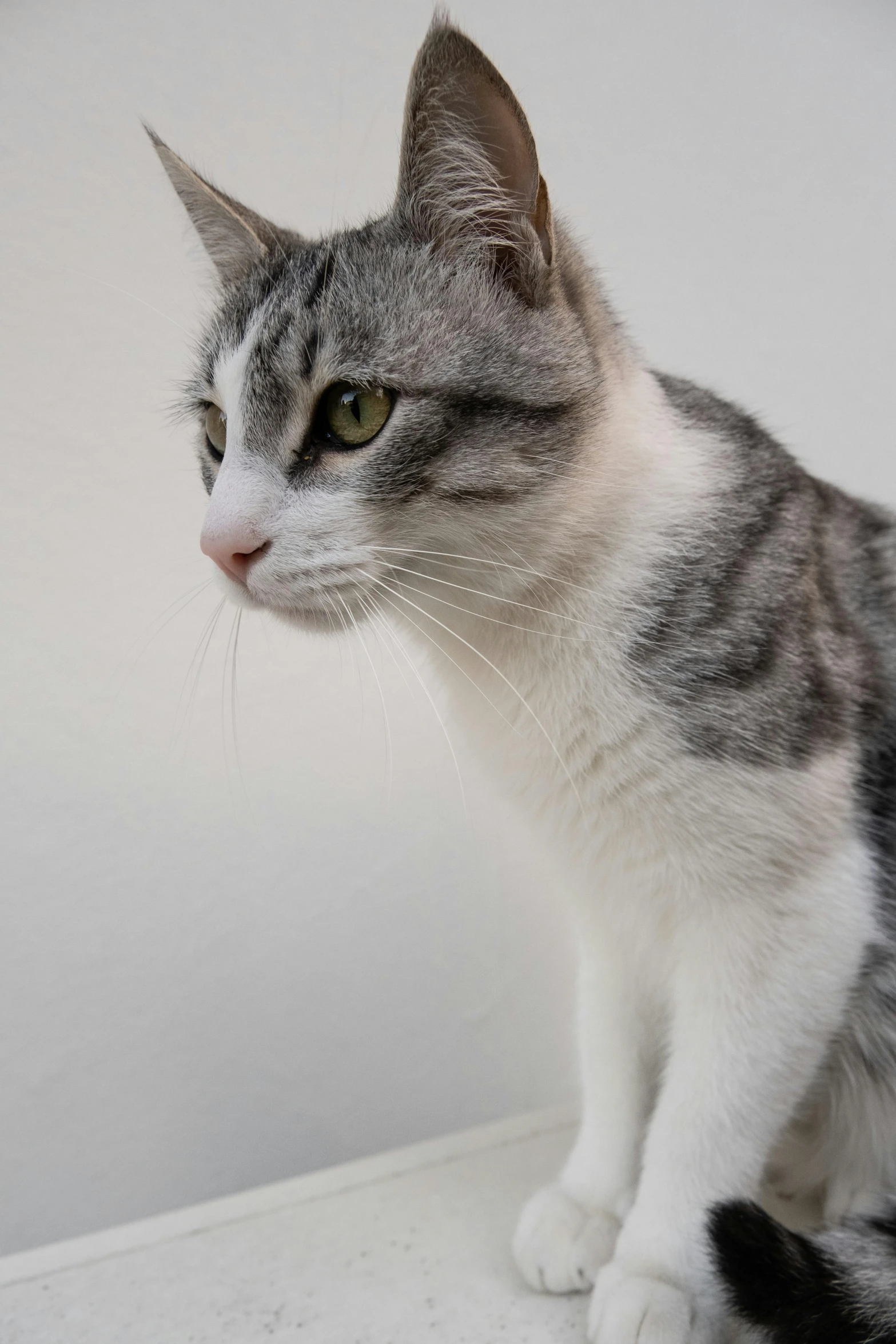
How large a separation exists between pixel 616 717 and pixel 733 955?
237 mm

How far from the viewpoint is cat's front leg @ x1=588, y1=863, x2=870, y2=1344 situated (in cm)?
90

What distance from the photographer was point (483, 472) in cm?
88

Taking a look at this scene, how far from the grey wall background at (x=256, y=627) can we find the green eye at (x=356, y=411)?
1.20 feet

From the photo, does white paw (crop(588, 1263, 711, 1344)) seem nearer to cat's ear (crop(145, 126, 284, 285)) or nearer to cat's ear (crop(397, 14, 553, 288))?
cat's ear (crop(397, 14, 553, 288))

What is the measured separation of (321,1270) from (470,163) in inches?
42.5

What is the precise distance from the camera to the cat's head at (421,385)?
2.74ft

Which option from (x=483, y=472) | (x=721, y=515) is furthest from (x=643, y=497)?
(x=483, y=472)

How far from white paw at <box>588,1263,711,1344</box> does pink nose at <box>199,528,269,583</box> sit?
2.26 feet

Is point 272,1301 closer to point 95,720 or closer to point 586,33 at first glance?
point 95,720

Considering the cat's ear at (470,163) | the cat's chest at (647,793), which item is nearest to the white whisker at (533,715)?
the cat's chest at (647,793)

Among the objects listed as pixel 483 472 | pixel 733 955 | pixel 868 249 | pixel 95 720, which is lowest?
pixel 95 720

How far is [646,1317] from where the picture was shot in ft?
2.78

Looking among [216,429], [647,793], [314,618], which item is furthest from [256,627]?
[647,793]

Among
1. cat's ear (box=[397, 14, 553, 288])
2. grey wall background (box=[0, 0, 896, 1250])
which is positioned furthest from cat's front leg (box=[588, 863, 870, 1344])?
cat's ear (box=[397, 14, 553, 288])
